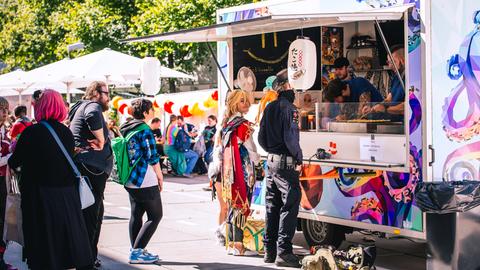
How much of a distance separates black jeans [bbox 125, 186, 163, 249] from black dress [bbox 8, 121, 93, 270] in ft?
6.55

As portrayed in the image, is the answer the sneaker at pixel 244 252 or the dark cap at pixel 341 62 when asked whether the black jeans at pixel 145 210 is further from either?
the dark cap at pixel 341 62

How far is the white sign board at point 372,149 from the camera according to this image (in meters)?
8.38

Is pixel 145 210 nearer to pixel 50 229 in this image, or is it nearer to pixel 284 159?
pixel 284 159

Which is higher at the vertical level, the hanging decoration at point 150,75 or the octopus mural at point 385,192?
the hanging decoration at point 150,75

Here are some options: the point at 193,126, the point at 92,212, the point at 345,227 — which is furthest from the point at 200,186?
the point at 92,212

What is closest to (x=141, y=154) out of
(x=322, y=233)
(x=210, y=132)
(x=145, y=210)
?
(x=145, y=210)

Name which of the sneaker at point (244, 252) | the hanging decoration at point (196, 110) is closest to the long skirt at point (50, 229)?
the sneaker at point (244, 252)

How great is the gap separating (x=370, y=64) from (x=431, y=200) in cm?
291

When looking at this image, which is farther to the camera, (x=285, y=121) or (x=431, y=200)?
(x=285, y=121)

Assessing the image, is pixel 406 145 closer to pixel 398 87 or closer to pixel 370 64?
pixel 398 87

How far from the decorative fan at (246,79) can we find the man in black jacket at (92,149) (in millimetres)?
2957

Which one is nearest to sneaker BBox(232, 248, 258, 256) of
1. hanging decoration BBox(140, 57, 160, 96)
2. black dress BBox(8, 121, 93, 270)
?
black dress BBox(8, 121, 93, 270)

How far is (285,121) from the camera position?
8656 millimetres

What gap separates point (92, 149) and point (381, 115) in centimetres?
283
